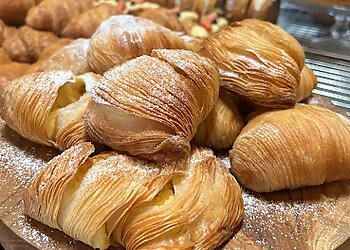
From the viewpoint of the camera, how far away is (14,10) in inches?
61.6

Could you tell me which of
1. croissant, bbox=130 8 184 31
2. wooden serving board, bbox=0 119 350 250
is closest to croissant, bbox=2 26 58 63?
croissant, bbox=130 8 184 31

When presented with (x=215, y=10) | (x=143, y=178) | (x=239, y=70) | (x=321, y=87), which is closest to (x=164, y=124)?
(x=143, y=178)

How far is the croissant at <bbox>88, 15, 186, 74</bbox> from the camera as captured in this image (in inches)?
39.3

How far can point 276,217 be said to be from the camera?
83cm

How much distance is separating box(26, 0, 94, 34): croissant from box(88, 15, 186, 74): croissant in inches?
21.3

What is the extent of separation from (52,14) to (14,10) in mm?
122

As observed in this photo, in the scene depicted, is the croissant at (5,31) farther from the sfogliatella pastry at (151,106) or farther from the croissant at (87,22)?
the sfogliatella pastry at (151,106)

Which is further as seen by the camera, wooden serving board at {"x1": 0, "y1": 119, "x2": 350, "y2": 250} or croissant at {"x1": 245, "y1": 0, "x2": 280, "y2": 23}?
croissant at {"x1": 245, "y1": 0, "x2": 280, "y2": 23}

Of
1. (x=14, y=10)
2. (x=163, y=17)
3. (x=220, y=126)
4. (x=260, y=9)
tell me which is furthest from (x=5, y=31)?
(x=220, y=126)

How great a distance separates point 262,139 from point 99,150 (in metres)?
0.27

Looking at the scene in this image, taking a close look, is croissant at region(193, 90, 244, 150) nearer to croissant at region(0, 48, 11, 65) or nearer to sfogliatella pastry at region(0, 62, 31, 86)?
sfogliatella pastry at region(0, 62, 31, 86)

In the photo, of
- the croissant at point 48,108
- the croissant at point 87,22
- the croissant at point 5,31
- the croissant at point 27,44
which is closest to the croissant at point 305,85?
the croissant at point 48,108

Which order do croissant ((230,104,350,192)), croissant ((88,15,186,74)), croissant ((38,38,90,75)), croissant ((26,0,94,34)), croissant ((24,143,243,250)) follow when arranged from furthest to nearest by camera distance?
croissant ((26,0,94,34))
croissant ((38,38,90,75))
croissant ((88,15,186,74))
croissant ((230,104,350,192))
croissant ((24,143,243,250))

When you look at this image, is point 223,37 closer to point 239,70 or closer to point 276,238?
point 239,70
